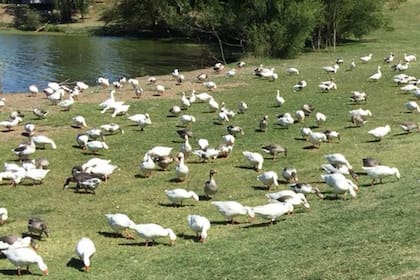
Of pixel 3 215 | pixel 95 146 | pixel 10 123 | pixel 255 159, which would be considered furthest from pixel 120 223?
pixel 10 123

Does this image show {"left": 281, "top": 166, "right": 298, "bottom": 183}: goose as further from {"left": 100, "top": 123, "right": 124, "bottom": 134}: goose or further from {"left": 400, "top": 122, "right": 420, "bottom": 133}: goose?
{"left": 100, "top": 123, "right": 124, "bottom": 134}: goose

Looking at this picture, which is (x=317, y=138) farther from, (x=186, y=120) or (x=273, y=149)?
(x=186, y=120)

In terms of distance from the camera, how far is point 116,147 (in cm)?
2352

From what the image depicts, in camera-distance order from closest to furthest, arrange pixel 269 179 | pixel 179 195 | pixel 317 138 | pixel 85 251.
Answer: pixel 85 251 → pixel 179 195 → pixel 269 179 → pixel 317 138

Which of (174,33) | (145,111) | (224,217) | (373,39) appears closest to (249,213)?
(224,217)

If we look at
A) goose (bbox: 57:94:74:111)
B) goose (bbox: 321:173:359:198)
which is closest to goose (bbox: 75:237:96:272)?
goose (bbox: 321:173:359:198)

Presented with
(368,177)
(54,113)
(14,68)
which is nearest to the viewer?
(368,177)

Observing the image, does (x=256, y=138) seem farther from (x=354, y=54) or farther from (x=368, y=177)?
(x=354, y=54)

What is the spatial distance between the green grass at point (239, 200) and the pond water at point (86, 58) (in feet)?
63.7

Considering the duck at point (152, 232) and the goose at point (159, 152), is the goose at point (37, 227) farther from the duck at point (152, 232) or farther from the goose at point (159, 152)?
the goose at point (159, 152)

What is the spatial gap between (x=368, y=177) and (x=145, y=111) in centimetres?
1406

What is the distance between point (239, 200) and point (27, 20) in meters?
86.7

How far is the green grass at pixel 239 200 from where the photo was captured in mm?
12039

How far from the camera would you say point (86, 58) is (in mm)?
61438
